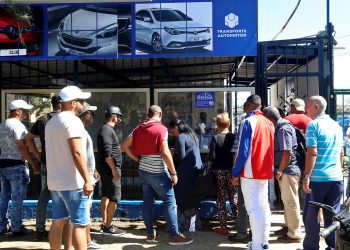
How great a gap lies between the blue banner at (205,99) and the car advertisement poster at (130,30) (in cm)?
83

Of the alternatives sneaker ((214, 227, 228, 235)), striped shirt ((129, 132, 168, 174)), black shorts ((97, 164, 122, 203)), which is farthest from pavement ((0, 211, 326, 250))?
striped shirt ((129, 132, 168, 174))

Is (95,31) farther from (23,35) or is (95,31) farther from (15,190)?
(15,190)

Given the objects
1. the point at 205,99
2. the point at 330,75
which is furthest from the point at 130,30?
the point at 330,75

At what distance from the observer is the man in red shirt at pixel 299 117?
5.95m

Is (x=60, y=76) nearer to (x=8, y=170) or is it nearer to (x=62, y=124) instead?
(x=8, y=170)

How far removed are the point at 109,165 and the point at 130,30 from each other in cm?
247

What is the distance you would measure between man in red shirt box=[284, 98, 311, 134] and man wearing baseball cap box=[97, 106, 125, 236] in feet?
7.85

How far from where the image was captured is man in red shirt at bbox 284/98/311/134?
595 centimetres

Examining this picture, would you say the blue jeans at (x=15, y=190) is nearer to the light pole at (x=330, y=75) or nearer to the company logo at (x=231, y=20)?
the company logo at (x=231, y=20)

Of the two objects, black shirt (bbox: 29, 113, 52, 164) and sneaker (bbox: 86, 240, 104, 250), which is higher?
black shirt (bbox: 29, 113, 52, 164)

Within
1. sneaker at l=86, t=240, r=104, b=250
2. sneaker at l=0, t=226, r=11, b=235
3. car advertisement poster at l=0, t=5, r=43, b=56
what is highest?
car advertisement poster at l=0, t=5, r=43, b=56

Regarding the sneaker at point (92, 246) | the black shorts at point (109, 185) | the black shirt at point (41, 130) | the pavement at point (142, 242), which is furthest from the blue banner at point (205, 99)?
the sneaker at point (92, 246)

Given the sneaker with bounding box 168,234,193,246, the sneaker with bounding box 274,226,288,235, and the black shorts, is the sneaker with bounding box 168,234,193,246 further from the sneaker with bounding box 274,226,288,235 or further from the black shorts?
the sneaker with bounding box 274,226,288,235

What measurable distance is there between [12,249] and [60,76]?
472 centimetres
